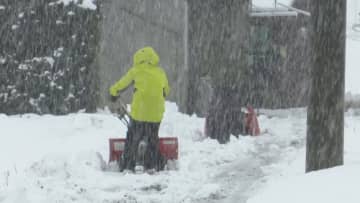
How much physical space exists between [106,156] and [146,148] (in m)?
1.10

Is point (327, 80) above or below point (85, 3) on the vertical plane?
below

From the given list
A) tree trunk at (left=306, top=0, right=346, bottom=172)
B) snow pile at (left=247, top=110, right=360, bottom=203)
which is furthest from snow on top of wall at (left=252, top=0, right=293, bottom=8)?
snow pile at (left=247, top=110, right=360, bottom=203)

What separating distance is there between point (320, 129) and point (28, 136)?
560 cm

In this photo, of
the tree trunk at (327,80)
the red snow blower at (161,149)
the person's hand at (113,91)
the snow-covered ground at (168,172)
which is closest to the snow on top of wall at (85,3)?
the snow-covered ground at (168,172)

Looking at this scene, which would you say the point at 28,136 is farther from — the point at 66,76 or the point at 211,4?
the point at 211,4

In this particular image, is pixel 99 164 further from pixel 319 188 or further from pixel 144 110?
pixel 319 188

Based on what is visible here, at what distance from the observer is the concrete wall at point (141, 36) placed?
18234 millimetres

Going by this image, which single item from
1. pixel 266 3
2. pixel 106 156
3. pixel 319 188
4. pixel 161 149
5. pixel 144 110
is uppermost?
pixel 266 3

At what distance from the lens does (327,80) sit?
8289mm

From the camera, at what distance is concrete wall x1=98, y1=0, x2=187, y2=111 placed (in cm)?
1823

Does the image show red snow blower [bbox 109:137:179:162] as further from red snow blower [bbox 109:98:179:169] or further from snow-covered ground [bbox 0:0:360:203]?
snow-covered ground [bbox 0:0:360:203]

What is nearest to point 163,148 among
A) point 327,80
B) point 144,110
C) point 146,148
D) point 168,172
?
point 146,148

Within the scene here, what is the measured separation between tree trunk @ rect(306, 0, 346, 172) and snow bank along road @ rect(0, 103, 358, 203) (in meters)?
1.05

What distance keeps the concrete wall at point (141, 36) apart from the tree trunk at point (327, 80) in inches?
353
